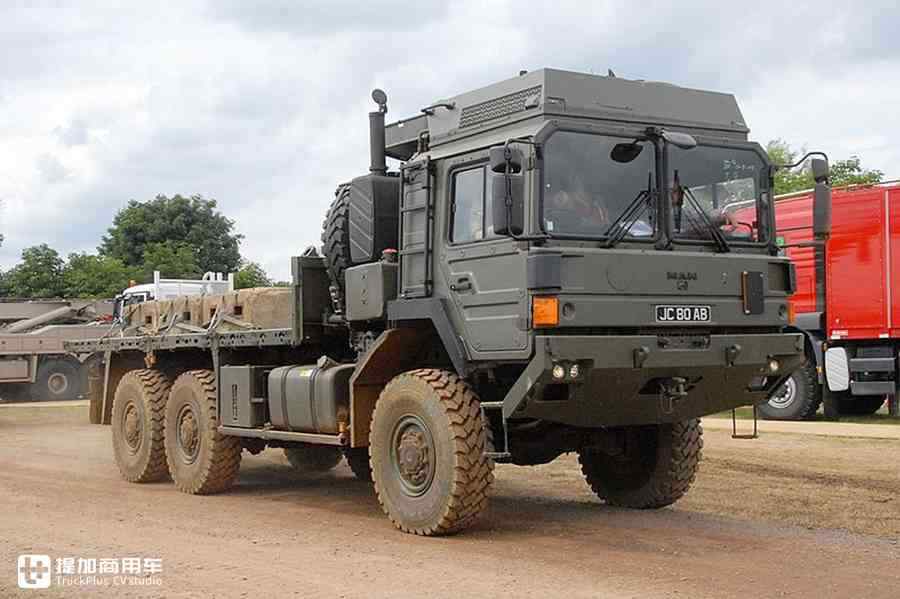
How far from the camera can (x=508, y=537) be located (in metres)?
9.08

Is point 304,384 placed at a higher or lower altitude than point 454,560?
higher

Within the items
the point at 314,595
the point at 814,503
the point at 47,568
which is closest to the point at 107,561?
the point at 47,568

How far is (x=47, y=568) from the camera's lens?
311 inches

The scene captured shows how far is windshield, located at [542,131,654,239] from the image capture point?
8.44 m

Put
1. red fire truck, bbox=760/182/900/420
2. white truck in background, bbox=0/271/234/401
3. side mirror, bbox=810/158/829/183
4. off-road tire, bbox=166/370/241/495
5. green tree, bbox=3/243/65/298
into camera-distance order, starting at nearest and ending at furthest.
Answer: side mirror, bbox=810/158/829/183 → off-road tire, bbox=166/370/241/495 → red fire truck, bbox=760/182/900/420 → white truck in background, bbox=0/271/234/401 → green tree, bbox=3/243/65/298

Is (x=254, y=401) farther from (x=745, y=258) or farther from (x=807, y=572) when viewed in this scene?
(x=807, y=572)

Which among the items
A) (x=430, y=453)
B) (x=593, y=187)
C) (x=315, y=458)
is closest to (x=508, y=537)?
(x=430, y=453)

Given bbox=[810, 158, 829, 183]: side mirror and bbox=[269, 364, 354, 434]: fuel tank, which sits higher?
bbox=[810, 158, 829, 183]: side mirror


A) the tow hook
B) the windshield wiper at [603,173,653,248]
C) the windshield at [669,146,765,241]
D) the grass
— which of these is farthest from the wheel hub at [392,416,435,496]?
the grass

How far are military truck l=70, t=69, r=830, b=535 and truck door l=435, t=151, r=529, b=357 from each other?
18 millimetres

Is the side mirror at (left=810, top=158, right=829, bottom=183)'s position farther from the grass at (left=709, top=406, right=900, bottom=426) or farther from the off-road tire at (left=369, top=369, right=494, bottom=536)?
the grass at (left=709, top=406, right=900, bottom=426)

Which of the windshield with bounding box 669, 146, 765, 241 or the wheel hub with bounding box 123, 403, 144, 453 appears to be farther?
the wheel hub with bounding box 123, 403, 144, 453

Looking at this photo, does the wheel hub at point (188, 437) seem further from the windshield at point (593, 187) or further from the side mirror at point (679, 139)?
the side mirror at point (679, 139)

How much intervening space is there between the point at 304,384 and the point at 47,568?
3336 millimetres
